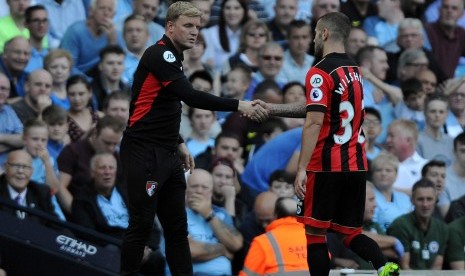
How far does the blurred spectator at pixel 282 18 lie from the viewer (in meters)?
16.2

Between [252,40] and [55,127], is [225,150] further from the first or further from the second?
[252,40]

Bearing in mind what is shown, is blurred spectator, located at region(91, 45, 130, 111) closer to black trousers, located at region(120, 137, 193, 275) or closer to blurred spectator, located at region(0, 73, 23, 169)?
blurred spectator, located at region(0, 73, 23, 169)

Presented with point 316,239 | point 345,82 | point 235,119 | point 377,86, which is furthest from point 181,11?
point 377,86

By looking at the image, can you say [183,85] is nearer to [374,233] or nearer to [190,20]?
[190,20]

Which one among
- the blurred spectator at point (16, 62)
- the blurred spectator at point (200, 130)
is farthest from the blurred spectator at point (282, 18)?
the blurred spectator at point (16, 62)

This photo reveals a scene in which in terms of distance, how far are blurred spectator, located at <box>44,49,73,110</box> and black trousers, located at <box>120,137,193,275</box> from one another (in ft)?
→ 14.3

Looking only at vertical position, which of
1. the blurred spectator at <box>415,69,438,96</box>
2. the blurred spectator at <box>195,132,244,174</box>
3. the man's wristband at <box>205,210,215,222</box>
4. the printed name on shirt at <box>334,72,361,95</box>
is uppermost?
the blurred spectator at <box>415,69,438,96</box>

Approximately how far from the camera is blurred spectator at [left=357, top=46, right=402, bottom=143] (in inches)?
601

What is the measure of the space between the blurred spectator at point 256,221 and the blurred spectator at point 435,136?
3.14 meters

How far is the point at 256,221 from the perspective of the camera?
12320 mm

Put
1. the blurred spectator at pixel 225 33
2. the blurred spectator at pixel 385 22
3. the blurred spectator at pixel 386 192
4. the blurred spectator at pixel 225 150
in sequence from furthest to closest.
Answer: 1. the blurred spectator at pixel 385 22
2. the blurred spectator at pixel 225 33
3. the blurred spectator at pixel 225 150
4. the blurred spectator at pixel 386 192

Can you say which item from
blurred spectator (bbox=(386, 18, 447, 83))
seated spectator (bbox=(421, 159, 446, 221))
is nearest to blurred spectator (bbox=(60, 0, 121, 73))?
blurred spectator (bbox=(386, 18, 447, 83))

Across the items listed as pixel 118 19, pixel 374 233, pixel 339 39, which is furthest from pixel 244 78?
pixel 339 39

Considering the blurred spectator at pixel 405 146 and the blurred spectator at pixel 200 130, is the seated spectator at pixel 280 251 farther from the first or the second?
the blurred spectator at pixel 405 146
